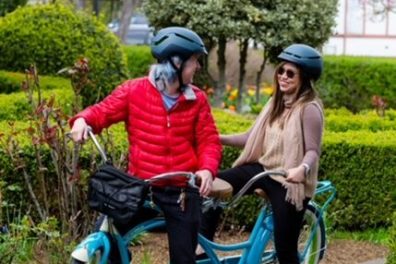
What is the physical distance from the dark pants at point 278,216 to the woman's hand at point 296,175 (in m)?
0.37

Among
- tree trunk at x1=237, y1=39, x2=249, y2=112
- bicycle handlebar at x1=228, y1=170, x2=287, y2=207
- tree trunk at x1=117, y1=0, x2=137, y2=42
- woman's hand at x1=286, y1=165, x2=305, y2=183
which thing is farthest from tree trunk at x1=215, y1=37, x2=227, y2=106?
tree trunk at x1=117, y1=0, x2=137, y2=42

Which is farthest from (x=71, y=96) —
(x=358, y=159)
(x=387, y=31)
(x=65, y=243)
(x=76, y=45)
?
(x=387, y=31)

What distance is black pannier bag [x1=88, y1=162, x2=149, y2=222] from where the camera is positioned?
5141 millimetres

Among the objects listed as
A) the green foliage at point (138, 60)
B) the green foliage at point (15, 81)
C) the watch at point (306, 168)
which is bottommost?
the green foliage at point (138, 60)

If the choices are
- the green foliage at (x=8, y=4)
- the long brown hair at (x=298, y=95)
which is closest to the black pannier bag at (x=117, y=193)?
the long brown hair at (x=298, y=95)

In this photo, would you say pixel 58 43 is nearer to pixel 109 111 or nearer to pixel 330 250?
pixel 330 250

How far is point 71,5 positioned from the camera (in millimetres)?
14711

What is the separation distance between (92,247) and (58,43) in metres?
8.26

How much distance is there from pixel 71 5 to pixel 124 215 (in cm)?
986

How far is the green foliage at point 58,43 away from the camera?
1324cm

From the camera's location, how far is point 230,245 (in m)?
6.09

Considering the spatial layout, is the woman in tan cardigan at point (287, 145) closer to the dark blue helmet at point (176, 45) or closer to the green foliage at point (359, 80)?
the dark blue helmet at point (176, 45)

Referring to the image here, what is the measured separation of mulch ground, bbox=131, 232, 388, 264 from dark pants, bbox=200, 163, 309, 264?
119 centimetres

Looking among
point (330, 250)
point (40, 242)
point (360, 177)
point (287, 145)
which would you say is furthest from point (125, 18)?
point (287, 145)
